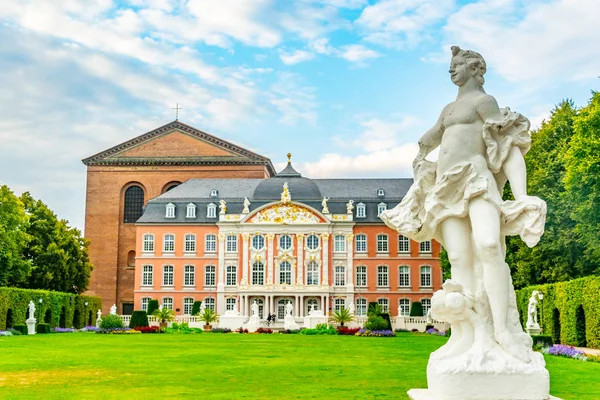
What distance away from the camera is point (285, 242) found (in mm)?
58188

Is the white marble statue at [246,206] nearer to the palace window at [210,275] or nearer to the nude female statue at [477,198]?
the palace window at [210,275]

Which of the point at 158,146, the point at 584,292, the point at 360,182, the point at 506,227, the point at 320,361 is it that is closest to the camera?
the point at 506,227

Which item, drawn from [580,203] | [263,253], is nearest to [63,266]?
[263,253]

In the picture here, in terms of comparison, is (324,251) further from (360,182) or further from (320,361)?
(320,361)

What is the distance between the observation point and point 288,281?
5772cm

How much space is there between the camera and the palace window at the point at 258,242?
58531 millimetres

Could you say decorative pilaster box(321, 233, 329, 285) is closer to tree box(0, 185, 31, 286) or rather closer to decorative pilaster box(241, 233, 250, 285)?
decorative pilaster box(241, 233, 250, 285)

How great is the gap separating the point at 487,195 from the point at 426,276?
174 feet

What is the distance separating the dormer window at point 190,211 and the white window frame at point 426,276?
739 inches

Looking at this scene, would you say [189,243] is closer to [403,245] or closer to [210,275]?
[210,275]

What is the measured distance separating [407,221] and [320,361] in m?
9.56

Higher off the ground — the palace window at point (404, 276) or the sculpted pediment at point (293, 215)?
the sculpted pediment at point (293, 215)

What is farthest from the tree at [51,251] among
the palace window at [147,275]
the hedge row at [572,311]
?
the hedge row at [572,311]

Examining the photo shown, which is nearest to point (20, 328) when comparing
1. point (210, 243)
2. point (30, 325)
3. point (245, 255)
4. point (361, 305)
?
point (30, 325)
